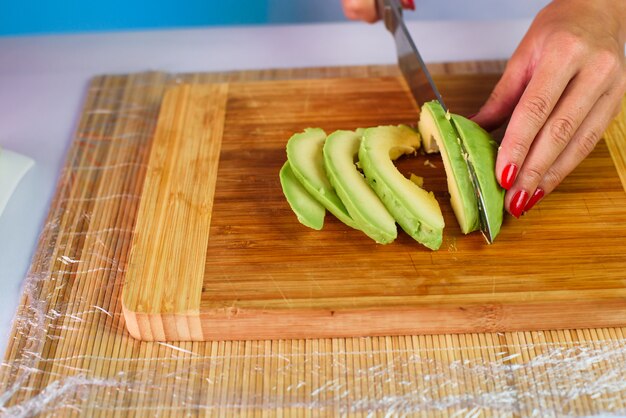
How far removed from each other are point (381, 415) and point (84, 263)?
690 mm

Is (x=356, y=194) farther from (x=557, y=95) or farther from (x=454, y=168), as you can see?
(x=557, y=95)

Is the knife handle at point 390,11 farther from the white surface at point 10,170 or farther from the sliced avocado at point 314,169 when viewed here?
the white surface at point 10,170

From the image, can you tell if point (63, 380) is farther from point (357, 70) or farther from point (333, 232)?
point (357, 70)

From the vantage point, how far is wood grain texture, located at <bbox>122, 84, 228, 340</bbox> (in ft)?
4.69

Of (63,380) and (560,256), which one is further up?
(560,256)

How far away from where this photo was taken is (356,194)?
4.95 ft

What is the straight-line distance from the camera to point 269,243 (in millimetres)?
1537

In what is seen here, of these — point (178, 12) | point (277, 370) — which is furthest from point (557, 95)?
point (178, 12)

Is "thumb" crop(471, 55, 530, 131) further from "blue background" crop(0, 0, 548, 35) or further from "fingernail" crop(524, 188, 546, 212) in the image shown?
"blue background" crop(0, 0, 548, 35)

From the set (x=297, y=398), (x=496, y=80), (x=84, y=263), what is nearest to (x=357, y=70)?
(x=496, y=80)

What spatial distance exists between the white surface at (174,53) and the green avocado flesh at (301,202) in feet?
2.33

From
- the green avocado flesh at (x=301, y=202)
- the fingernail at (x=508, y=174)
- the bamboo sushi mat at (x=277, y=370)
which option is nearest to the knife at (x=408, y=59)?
the fingernail at (x=508, y=174)

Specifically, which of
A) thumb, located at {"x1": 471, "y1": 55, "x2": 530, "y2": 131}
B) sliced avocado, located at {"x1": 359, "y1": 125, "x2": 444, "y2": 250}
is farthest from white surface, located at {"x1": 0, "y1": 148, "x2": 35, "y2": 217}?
thumb, located at {"x1": 471, "y1": 55, "x2": 530, "y2": 131}

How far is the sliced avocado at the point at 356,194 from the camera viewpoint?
4.81 ft
